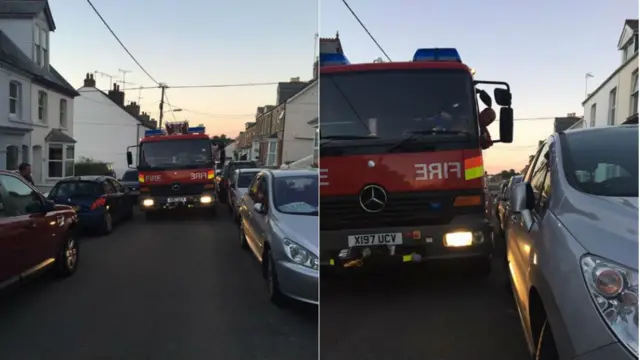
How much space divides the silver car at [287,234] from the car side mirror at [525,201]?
2.61 ft

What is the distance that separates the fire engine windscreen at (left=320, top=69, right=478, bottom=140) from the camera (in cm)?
146

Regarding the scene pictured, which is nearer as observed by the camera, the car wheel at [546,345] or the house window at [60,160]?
the house window at [60,160]

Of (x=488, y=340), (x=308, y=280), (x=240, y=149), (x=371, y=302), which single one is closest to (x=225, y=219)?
(x=240, y=149)

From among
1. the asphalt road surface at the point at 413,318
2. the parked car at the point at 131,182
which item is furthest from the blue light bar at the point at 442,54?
the parked car at the point at 131,182

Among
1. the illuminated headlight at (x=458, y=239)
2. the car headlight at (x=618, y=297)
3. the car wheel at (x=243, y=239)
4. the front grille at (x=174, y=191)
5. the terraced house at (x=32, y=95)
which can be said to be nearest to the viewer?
the car headlight at (x=618, y=297)

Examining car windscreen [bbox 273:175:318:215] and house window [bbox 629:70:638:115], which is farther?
car windscreen [bbox 273:175:318:215]

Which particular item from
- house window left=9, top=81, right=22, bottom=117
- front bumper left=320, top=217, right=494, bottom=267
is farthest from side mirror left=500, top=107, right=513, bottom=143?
house window left=9, top=81, right=22, bottom=117

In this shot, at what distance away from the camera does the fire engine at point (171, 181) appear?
5.80 feet

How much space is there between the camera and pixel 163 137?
92.0 inches

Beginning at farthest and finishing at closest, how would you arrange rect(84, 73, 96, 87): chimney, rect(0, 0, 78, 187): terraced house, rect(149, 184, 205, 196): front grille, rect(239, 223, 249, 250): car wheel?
rect(149, 184, 205, 196): front grille < rect(239, 223, 249, 250): car wheel < rect(84, 73, 96, 87): chimney < rect(0, 0, 78, 187): terraced house

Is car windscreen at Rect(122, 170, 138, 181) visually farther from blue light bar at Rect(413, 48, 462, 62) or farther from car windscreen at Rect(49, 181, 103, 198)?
blue light bar at Rect(413, 48, 462, 62)

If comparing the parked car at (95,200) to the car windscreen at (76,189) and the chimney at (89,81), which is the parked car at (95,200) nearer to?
the car windscreen at (76,189)

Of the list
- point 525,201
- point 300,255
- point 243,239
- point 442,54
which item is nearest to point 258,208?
point 243,239

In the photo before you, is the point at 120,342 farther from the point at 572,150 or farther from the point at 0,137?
the point at 572,150
